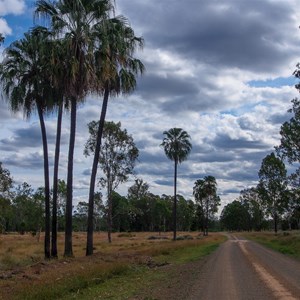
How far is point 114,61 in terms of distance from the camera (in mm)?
27016

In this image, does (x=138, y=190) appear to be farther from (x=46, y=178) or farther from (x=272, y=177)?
(x=46, y=178)

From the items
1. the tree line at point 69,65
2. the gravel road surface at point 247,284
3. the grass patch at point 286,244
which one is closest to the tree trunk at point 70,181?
the tree line at point 69,65

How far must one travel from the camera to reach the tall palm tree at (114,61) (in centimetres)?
2590

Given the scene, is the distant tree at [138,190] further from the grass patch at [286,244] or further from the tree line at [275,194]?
the grass patch at [286,244]

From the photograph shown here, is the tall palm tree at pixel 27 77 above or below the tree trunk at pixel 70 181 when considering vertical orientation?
above

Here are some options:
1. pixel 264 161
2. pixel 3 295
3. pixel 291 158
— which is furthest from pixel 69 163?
pixel 264 161

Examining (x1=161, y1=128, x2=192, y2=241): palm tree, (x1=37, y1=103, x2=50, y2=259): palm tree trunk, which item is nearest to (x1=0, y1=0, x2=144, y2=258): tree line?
(x1=37, y1=103, x2=50, y2=259): palm tree trunk

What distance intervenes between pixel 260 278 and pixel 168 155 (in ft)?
155

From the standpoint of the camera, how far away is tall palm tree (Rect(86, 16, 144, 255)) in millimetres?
25898

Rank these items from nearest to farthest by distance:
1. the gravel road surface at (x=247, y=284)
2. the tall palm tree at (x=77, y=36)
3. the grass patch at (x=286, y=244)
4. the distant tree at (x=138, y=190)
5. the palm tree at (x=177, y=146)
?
1. the gravel road surface at (x=247, y=284)
2. the tall palm tree at (x=77, y=36)
3. the grass patch at (x=286, y=244)
4. the palm tree at (x=177, y=146)
5. the distant tree at (x=138, y=190)

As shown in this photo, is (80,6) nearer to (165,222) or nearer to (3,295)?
(3,295)

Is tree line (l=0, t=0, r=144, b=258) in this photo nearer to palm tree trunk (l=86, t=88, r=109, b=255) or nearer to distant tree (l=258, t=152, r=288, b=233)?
palm tree trunk (l=86, t=88, r=109, b=255)

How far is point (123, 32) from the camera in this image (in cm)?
2702

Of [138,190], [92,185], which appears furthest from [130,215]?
[92,185]
